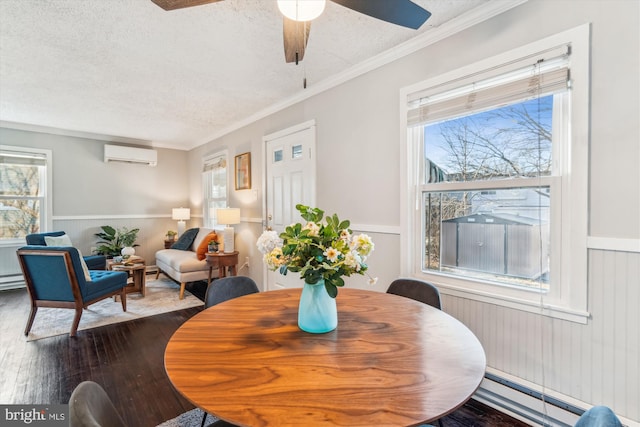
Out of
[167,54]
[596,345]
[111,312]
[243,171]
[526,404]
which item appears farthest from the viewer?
[243,171]

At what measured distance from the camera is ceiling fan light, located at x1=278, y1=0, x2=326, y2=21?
1195mm

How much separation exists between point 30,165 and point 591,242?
6806 millimetres

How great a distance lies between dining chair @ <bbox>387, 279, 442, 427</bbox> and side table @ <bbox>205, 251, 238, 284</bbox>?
2656 mm

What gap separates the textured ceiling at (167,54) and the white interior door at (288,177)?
0.47 meters

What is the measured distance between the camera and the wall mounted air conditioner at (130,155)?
5074 mm

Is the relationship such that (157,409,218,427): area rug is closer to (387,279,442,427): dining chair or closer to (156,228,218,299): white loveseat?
(387,279,442,427): dining chair

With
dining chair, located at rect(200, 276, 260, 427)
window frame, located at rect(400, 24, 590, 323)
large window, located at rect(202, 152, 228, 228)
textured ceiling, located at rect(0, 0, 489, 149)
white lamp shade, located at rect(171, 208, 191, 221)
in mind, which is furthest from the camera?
white lamp shade, located at rect(171, 208, 191, 221)

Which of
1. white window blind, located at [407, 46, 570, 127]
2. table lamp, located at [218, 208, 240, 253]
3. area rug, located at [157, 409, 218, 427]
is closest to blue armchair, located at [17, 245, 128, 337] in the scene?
table lamp, located at [218, 208, 240, 253]

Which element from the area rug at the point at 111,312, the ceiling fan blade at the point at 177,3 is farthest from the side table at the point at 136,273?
the ceiling fan blade at the point at 177,3

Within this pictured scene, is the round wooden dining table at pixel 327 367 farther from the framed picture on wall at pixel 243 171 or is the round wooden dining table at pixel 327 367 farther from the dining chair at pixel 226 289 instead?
the framed picture on wall at pixel 243 171

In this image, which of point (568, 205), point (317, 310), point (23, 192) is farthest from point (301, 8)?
point (23, 192)

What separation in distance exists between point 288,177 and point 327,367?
2728 mm

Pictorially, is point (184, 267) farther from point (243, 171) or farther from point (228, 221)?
point (243, 171)

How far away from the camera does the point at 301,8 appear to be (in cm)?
121
